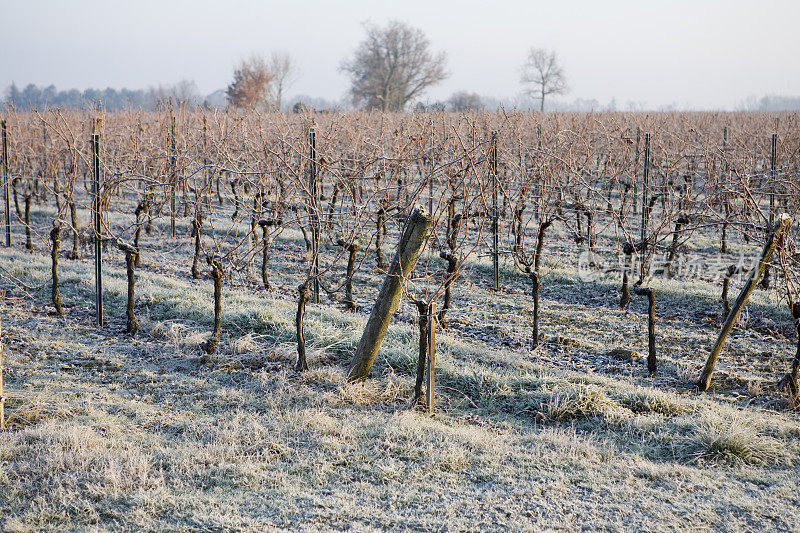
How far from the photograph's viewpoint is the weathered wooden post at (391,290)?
4.99 meters

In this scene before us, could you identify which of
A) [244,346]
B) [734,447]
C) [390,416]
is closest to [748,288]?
[734,447]

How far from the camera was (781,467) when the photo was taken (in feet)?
13.7

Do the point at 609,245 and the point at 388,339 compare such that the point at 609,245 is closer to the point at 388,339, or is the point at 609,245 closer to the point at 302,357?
the point at 388,339

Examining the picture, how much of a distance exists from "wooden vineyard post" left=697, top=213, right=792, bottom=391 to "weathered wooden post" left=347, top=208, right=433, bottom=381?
8.74 ft

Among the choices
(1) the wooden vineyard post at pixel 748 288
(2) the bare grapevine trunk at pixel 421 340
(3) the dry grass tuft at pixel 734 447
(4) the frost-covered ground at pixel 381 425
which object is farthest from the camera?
(1) the wooden vineyard post at pixel 748 288

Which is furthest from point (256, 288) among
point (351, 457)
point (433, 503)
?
point (433, 503)

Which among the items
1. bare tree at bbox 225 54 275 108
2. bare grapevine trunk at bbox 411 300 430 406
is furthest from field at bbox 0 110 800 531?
bare tree at bbox 225 54 275 108

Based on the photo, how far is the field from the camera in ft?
11.4

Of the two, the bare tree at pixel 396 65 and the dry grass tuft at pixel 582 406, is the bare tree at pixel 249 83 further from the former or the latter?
the dry grass tuft at pixel 582 406

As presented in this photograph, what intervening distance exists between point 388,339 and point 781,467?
3510mm

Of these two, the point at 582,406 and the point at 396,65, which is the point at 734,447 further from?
the point at 396,65

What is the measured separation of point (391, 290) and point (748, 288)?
2.94 metres

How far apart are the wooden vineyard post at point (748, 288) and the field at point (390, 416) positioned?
172 mm

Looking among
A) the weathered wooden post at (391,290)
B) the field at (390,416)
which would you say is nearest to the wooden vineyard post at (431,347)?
the field at (390,416)
